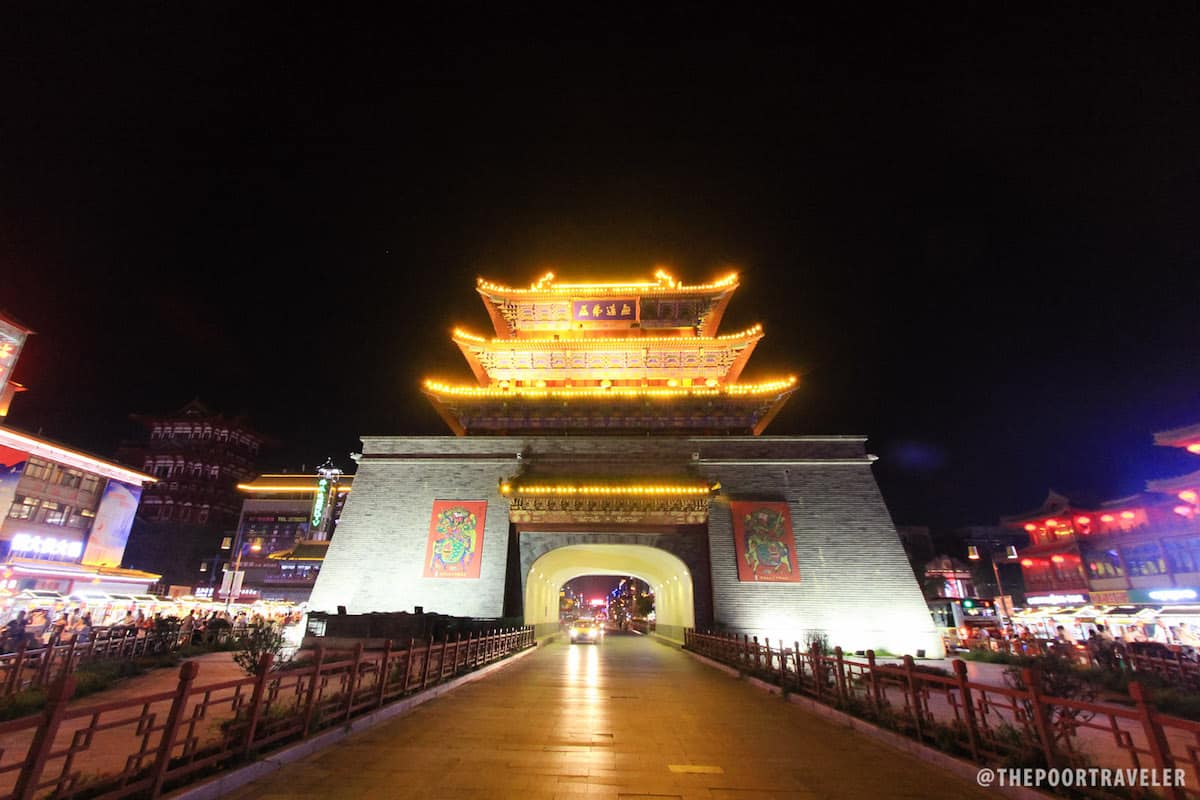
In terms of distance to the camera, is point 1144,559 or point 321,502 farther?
point 321,502

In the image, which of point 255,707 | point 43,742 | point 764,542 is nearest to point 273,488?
point 764,542

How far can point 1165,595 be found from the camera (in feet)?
97.0

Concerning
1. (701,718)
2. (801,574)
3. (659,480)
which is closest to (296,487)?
(659,480)

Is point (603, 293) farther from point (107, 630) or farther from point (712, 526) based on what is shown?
point (107, 630)

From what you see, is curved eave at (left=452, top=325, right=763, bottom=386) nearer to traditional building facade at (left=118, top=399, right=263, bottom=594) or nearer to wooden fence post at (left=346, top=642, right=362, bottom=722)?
wooden fence post at (left=346, top=642, right=362, bottom=722)

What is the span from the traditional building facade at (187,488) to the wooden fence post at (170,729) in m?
48.0

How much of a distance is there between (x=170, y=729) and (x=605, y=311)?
20.8 metres

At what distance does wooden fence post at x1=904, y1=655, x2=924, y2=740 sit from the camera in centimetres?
591

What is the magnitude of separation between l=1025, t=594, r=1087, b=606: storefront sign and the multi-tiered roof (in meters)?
32.1

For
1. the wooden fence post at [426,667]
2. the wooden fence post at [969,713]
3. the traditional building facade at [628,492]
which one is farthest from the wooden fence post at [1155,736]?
the traditional building facade at [628,492]

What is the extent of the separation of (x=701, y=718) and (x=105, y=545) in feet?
130

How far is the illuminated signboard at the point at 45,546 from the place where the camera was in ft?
87.6

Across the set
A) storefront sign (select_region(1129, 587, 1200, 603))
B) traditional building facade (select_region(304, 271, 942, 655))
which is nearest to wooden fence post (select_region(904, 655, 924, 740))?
traditional building facade (select_region(304, 271, 942, 655))

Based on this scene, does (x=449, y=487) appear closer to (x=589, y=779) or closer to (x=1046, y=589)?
(x=589, y=779)
